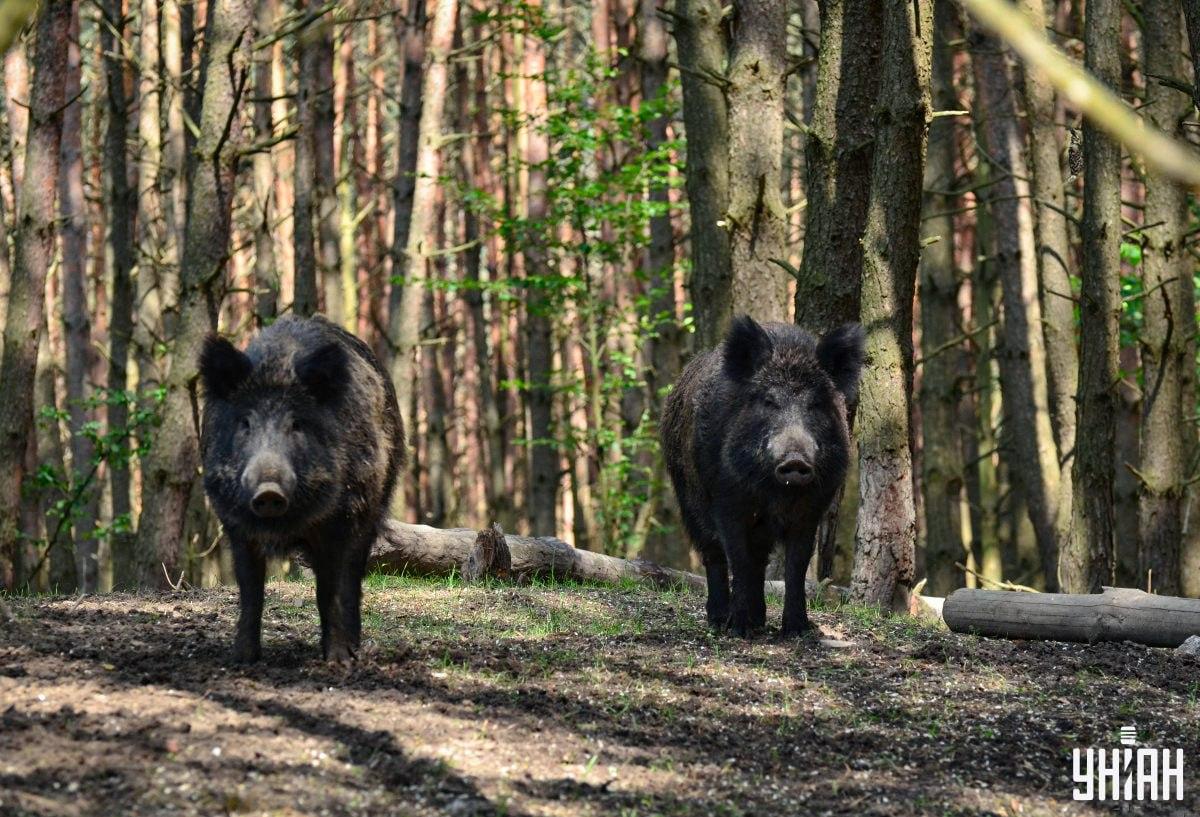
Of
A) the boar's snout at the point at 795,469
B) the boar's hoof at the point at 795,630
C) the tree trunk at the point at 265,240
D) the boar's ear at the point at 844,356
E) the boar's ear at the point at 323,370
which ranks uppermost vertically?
the tree trunk at the point at 265,240

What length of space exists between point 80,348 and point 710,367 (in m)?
13.8

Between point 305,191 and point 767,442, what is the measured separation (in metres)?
11.9

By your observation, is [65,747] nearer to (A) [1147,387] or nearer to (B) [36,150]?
(B) [36,150]

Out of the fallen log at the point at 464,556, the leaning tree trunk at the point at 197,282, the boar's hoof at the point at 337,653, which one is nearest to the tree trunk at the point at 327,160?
the leaning tree trunk at the point at 197,282

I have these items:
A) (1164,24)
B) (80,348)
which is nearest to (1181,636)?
(1164,24)

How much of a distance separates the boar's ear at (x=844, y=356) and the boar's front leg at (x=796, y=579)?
865mm

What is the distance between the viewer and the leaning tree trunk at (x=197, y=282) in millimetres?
12242

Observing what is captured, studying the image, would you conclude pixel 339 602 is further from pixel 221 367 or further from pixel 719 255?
pixel 719 255

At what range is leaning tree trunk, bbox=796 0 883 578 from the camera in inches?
444

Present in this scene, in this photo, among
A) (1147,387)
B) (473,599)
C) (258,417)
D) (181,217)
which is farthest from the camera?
(181,217)

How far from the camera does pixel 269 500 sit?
19.9 ft

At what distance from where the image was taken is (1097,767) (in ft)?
19.7

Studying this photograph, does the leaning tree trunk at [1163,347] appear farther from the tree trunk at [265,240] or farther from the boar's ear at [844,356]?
the tree trunk at [265,240]

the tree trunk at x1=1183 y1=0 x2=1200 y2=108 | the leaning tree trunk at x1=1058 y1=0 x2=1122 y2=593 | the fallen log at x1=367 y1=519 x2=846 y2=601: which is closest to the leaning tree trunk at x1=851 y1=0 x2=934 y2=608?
the fallen log at x1=367 y1=519 x2=846 y2=601
